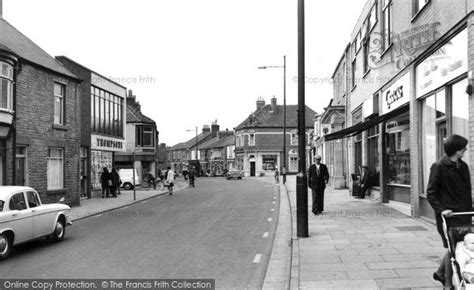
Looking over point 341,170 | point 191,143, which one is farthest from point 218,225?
point 191,143

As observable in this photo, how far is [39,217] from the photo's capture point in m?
9.66

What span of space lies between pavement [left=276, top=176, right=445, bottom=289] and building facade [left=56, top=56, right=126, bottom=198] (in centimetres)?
1478

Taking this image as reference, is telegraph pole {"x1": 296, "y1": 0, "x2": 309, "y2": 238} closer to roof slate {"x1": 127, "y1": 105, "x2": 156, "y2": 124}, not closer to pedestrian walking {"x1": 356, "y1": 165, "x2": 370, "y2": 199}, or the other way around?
pedestrian walking {"x1": 356, "y1": 165, "x2": 370, "y2": 199}

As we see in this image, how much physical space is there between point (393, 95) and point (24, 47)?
45.9ft

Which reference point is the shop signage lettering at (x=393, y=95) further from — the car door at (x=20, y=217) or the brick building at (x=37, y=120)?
the brick building at (x=37, y=120)

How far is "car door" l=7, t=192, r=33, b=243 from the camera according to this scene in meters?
8.80

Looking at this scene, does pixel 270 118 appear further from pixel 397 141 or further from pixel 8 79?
pixel 8 79

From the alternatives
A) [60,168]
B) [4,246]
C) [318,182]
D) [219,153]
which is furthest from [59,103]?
[219,153]

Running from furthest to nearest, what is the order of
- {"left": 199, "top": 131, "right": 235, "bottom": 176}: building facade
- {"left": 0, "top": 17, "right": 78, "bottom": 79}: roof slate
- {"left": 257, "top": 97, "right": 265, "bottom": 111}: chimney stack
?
{"left": 199, "top": 131, "right": 235, "bottom": 176}: building facade → {"left": 257, "top": 97, "right": 265, "bottom": 111}: chimney stack → {"left": 0, "top": 17, "right": 78, "bottom": 79}: roof slate

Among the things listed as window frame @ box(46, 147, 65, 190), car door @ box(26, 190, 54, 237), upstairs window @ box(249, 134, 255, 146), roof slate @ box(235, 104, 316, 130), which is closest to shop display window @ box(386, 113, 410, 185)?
car door @ box(26, 190, 54, 237)

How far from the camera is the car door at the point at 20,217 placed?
8.80 m

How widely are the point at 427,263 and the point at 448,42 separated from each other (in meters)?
4.83

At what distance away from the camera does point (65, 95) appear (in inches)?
772

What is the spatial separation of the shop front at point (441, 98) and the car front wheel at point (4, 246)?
8596 millimetres
